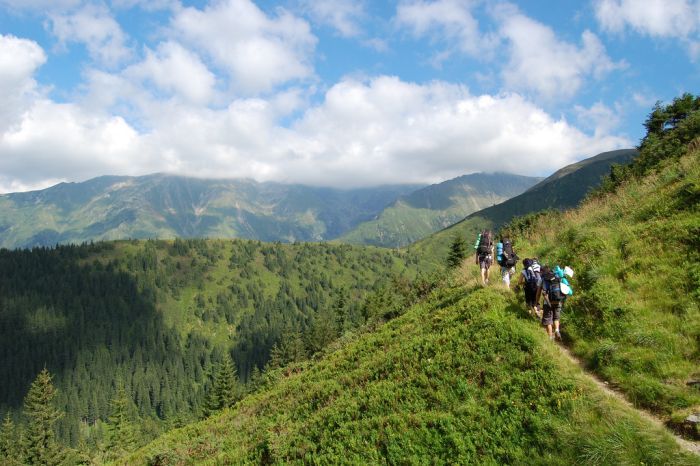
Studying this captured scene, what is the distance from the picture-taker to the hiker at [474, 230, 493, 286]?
59.3 ft

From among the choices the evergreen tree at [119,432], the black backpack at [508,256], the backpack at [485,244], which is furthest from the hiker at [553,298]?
the evergreen tree at [119,432]

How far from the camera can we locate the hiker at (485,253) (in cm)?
1806

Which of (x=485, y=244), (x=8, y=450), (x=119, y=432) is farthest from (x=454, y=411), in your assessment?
(x=8, y=450)

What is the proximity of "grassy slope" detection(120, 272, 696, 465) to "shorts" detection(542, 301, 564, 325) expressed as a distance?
17.5 inches

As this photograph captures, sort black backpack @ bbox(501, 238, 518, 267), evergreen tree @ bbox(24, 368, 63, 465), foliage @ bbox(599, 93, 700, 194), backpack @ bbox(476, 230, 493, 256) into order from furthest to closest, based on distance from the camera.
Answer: evergreen tree @ bbox(24, 368, 63, 465), foliage @ bbox(599, 93, 700, 194), backpack @ bbox(476, 230, 493, 256), black backpack @ bbox(501, 238, 518, 267)

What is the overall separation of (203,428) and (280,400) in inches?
256

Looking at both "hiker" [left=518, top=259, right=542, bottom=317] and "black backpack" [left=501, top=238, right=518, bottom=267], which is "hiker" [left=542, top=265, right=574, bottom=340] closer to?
"hiker" [left=518, top=259, right=542, bottom=317]

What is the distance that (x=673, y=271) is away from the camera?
41.0 ft

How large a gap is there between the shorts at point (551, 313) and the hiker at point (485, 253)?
15.5 feet

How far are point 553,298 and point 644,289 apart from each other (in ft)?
9.26

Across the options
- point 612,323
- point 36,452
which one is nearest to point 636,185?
point 612,323

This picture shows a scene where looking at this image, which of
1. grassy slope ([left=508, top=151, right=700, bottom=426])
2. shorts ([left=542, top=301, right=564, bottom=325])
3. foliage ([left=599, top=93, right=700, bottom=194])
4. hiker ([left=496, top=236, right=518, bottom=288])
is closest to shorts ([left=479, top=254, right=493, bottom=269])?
hiker ([left=496, top=236, right=518, bottom=288])

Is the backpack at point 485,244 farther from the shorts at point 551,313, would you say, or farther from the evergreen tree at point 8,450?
the evergreen tree at point 8,450

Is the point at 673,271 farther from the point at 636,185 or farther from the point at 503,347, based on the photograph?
the point at 636,185
